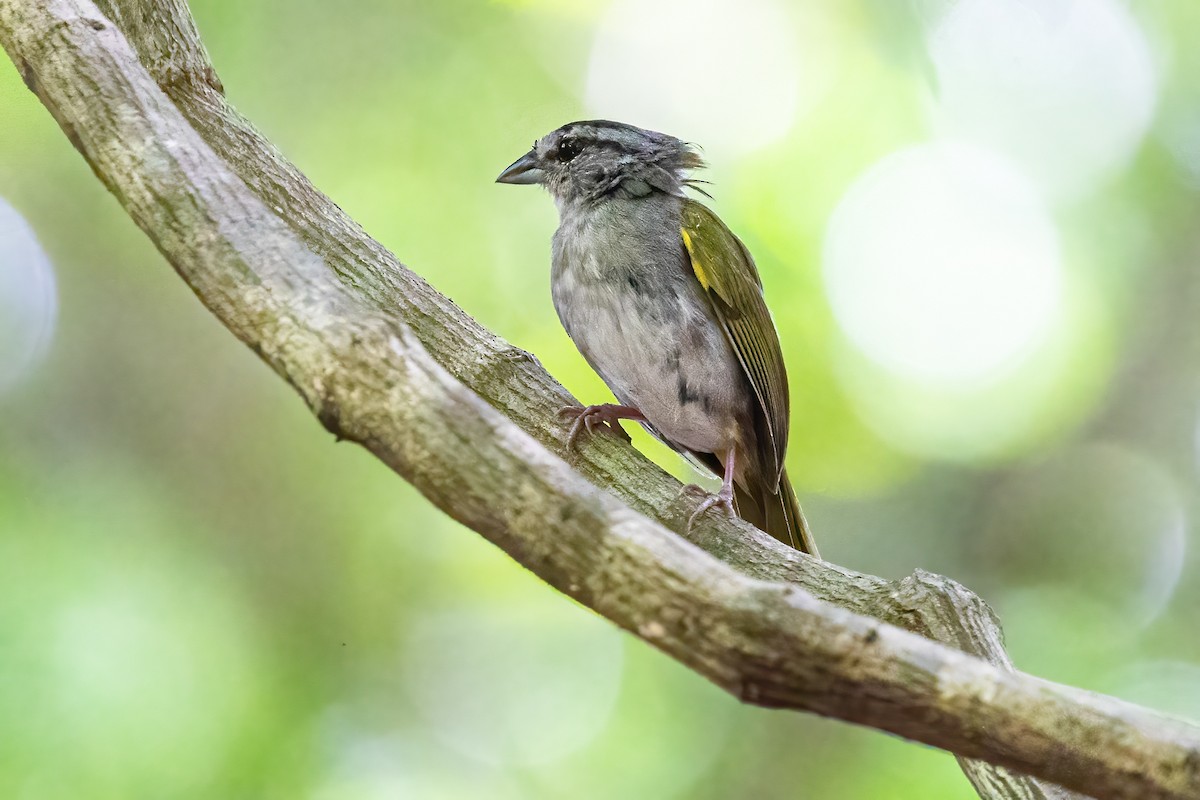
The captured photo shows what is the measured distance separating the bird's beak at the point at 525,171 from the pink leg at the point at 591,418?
1112 mm

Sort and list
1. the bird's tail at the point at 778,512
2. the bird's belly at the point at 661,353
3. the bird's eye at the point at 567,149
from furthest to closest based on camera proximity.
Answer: the bird's eye at the point at 567,149 < the bird's tail at the point at 778,512 < the bird's belly at the point at 661,353

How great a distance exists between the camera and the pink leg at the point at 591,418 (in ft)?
9.34

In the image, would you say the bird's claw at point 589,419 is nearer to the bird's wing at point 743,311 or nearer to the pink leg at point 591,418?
the pink leg at point 591,418

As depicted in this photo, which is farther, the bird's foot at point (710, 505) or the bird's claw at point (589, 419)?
the bird's claw at point (589, 419)

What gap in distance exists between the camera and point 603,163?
3598mm

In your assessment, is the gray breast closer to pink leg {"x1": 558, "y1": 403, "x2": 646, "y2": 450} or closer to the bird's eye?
pink leg {"x1": 558, "y1": 403, "x2": 646, "y2": 450}

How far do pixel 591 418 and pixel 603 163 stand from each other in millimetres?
1110

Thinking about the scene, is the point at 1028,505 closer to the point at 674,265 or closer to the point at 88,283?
the point at 674,265

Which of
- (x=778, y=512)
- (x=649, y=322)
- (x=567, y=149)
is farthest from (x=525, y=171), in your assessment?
(x=778, y=512)

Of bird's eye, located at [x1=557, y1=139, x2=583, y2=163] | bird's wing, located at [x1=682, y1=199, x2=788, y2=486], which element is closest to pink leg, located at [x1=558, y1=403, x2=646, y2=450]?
bird's wing, located at [x1=682, y1=199, x2=788, y2=486]

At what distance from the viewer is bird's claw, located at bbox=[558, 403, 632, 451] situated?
2846 millimetres

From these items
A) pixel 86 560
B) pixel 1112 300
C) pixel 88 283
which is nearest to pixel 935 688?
pixel 86 560

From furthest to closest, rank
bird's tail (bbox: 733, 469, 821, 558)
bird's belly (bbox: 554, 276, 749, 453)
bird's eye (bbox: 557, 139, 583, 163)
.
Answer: bird's eye (bbox: 557, 139, 583, 163) < bird's tail (bbox: 733, 469, 821, 558) < bird's belly (bbox: 554, 276, 749, 453)

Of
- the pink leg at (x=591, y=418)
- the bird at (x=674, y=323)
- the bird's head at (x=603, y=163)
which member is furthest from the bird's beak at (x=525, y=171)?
the pink leg at (x=591, y=418)
